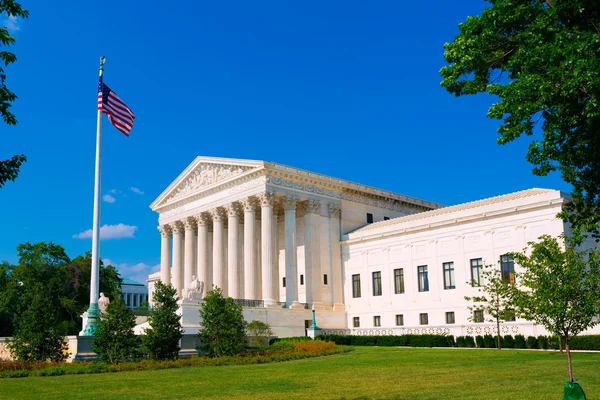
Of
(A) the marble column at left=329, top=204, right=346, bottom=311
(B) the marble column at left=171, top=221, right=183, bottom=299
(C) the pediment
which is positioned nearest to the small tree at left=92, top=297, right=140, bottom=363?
(C) the pediment

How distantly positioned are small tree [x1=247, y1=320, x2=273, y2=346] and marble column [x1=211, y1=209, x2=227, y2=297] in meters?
17.4

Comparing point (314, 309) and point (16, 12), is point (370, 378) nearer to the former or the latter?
point (16, 12)

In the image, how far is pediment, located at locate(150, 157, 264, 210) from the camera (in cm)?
6700

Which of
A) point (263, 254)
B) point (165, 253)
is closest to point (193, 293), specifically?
point (263, 254)

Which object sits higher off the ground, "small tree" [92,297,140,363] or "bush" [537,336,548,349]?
"small tree" [92,297,140,363]

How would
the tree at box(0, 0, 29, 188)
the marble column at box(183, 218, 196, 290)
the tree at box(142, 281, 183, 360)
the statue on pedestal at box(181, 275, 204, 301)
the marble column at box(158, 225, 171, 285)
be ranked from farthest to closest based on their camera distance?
the marble column at box(158, 225, 171, 285)
the marble column at box(183, 218, 196, 290)
the statue on pedestal at box(181, 275, 204, 301)
the tree at box(142, 281, 183, 360)
the tree at box(0, 0, 29, 188)

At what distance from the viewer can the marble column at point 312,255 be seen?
217 feet

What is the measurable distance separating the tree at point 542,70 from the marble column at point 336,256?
46602 mm

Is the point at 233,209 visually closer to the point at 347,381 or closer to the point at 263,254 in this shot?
the point at 263,254

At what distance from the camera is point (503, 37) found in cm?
2011

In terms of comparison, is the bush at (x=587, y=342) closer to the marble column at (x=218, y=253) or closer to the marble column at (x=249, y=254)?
the marble column at (x=249, y=254)

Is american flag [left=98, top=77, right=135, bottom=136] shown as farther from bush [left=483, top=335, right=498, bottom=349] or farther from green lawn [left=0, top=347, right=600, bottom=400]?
bush [left=483, top=335, right=498, bottom=349]

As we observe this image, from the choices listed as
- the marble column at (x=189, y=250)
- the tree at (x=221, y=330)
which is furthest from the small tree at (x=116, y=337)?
the marble column at (x=189, y=250)

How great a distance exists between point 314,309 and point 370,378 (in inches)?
1577
